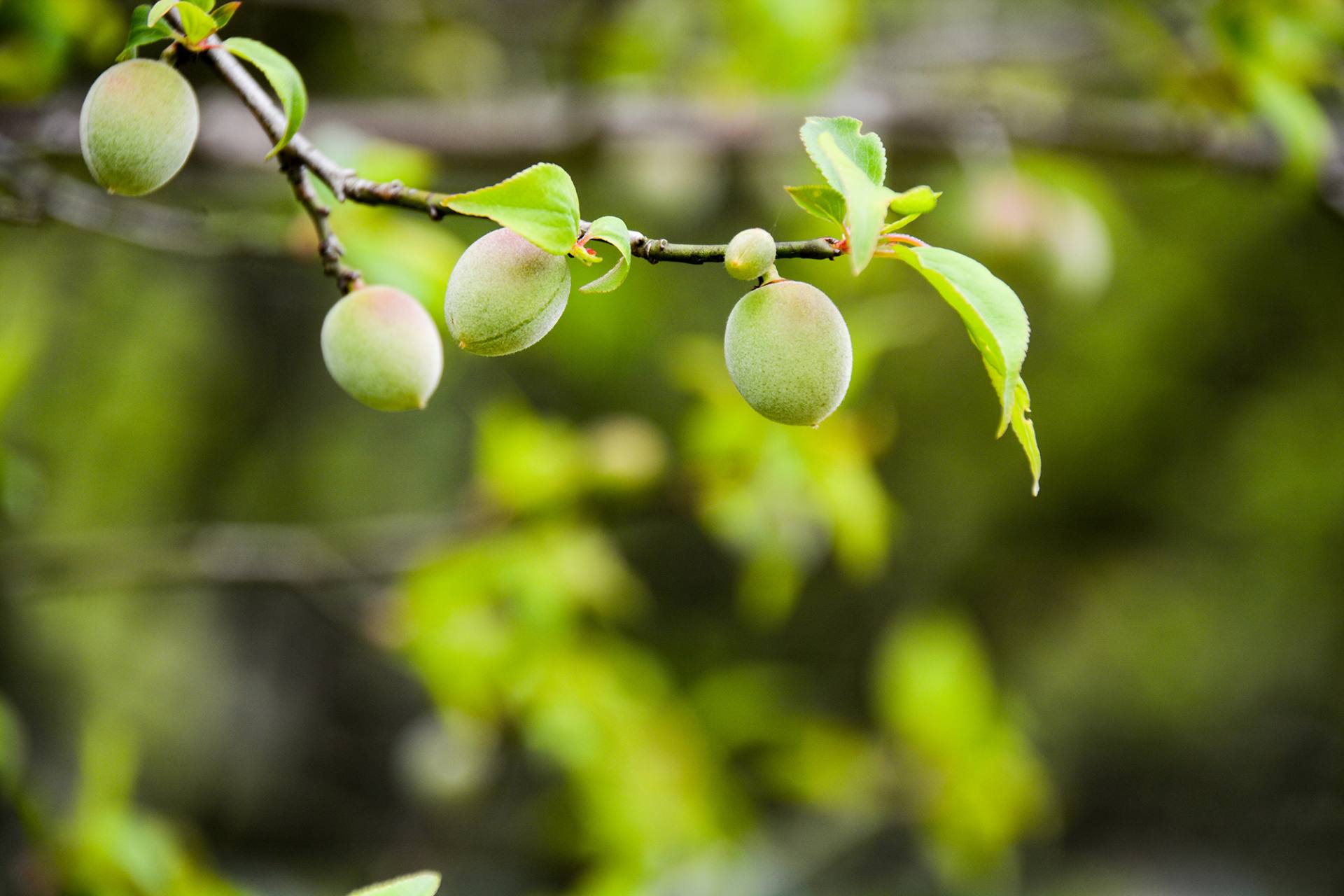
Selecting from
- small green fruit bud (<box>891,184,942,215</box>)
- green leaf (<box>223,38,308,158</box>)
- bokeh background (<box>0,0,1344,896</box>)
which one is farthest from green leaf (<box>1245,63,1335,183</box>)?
green leaf (<box>223,38,308,158</box>)

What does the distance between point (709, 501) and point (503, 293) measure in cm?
68

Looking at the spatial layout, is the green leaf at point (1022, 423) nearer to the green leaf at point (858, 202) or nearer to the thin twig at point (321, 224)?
the green leaf at point (858, 202)

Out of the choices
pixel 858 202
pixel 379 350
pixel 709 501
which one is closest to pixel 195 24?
pixel 379 350

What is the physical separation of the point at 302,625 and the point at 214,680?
0.19m

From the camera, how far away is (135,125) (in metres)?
0.30

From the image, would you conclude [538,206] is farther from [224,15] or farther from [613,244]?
[224,15]

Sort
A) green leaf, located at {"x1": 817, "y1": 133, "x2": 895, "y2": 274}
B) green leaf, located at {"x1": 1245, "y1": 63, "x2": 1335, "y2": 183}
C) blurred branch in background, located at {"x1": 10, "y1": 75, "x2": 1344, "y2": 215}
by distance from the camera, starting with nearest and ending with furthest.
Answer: green leaf, located at {"x1": 817, "y1": 133, "x2": 895, "y2": 274}, green leaf, located at {"x1": 1245, "y1": 63, "x2": 1335, "y2": 183}, blurred branch in background, located at {"x1": 10, "y1": 75, "x2": 1344, "y2": 215}

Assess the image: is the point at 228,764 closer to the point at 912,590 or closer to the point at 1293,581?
the point at 912,590

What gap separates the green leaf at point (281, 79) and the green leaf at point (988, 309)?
191 mm

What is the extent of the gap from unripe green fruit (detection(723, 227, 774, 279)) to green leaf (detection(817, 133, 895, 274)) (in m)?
0.03

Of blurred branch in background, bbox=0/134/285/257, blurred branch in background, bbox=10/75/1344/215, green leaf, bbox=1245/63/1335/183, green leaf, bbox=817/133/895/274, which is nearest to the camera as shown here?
green leaf, bbox=817/133/895/274

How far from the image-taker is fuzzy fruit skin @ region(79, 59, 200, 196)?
30 centimetres

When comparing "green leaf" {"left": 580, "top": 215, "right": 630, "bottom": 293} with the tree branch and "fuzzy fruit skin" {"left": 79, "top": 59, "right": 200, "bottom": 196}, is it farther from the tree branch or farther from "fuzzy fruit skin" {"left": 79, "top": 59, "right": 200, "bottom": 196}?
"fuzzy fruit skin" {"left": 79, "top": 59, "right": 200, "bottom": 196}

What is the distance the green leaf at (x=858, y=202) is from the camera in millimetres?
232
